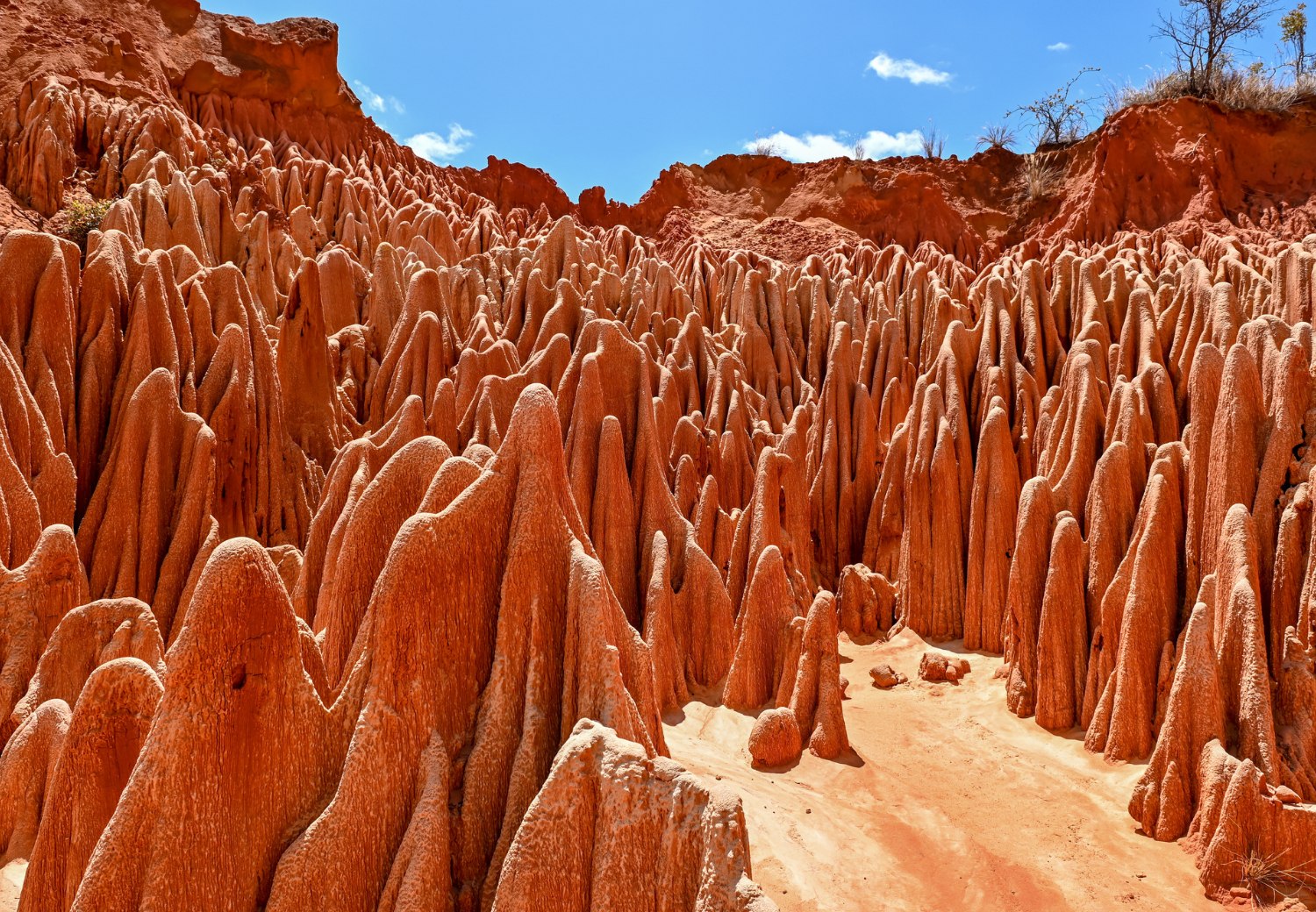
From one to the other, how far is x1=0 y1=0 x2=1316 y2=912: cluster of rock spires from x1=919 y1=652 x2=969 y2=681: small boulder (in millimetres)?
692

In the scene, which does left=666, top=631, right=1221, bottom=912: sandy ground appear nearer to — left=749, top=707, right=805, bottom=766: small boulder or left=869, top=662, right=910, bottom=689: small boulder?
left=749, top=707, right=805, bottom=766: small boulder

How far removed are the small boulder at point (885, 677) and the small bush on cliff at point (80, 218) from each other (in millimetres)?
14570

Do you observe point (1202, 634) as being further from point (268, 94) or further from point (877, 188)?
point (268, 94)

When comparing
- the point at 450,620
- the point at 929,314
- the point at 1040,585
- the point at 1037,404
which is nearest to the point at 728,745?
the point at 1040,585

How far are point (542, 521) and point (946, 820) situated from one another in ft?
16.0

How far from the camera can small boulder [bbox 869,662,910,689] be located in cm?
1095

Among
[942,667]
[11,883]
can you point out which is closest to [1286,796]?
[942,667]

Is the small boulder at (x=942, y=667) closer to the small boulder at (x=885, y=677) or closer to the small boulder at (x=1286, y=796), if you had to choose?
the small boulder at (x=885, y=677)

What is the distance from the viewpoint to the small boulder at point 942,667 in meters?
10.8

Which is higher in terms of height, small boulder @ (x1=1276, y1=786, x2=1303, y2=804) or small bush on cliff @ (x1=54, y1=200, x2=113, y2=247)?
small bush on cliff @ (x1=54, y1=200, x2=113, y2=247)

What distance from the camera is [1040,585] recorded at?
9914 millimetres

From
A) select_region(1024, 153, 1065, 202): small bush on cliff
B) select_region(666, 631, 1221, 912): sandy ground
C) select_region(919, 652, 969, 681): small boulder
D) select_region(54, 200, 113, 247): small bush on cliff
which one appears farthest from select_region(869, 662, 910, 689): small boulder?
select_region(1024, 153, 1065, 202): small bush on cliff

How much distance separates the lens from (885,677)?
11.0m

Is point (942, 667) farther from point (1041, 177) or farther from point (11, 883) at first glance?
point (1041, 177)
